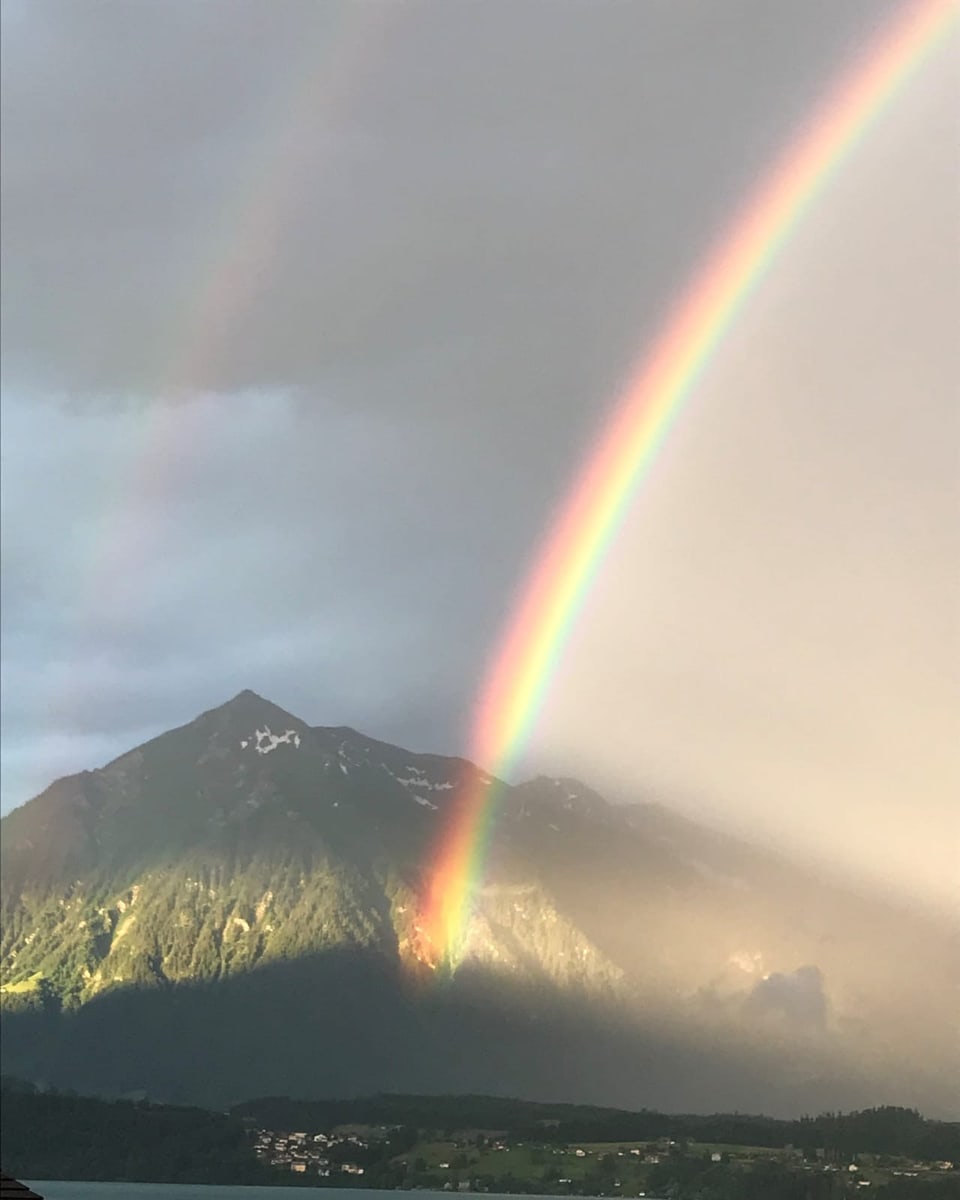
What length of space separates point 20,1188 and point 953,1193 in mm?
184997

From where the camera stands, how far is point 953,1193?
19825 centimetres

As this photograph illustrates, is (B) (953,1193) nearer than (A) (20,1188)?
No

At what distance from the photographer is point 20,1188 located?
140 ft
